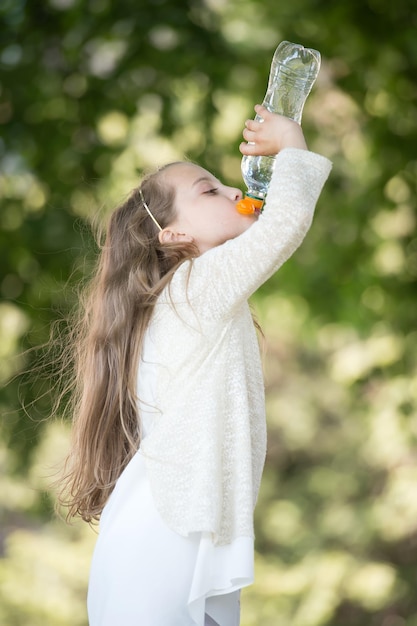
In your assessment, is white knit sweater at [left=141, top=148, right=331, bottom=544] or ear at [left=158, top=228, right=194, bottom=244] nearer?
white knit sweater at [left=141, top=148, right=331, bottom=544]

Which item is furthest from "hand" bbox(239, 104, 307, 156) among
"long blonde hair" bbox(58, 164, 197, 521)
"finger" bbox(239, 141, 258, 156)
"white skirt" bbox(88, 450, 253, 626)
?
"white skirt" bbox(88, 450, 253, 626)

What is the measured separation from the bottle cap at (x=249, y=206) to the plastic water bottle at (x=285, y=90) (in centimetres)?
18

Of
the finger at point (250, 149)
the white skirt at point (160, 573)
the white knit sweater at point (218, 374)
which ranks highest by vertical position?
the finger at point (250, 149)

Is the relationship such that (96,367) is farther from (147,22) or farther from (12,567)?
(12,567)

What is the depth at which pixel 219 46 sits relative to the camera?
4.15 meters

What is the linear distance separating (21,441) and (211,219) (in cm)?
227

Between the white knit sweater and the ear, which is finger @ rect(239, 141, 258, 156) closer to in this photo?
the white knit sweater

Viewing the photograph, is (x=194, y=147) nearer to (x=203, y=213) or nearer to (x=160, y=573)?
(x=203, y=213)

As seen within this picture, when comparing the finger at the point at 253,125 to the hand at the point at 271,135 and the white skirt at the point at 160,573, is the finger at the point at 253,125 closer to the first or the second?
the hand at the point at 271,135

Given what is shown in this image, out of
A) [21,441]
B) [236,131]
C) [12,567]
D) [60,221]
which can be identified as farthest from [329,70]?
[12,567]

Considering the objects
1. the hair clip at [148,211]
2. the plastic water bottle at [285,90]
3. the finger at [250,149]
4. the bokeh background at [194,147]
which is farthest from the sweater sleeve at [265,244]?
the bokeh background at [194,147]

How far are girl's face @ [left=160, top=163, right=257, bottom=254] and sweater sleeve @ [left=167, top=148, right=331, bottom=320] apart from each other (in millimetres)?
121

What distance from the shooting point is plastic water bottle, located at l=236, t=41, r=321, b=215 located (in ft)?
7.24

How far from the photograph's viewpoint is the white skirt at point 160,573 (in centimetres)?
181
